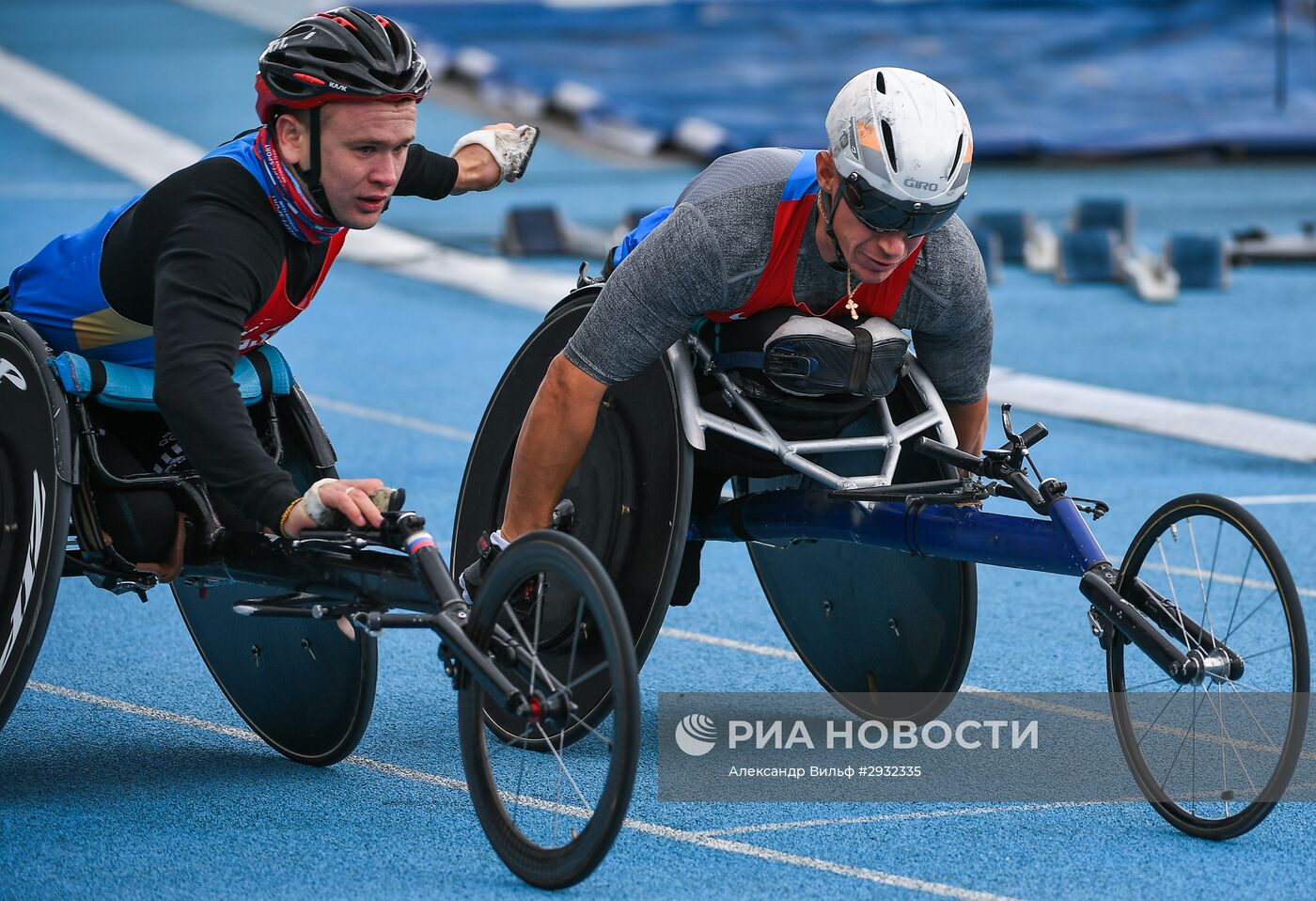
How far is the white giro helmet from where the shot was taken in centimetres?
355

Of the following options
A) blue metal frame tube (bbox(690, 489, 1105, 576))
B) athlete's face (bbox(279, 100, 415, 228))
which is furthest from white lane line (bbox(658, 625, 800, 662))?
athlete's face (bbox(279, 100, 415, 228))

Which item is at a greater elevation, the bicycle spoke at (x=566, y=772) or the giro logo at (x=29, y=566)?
the giro logo at (x=29, y=566)

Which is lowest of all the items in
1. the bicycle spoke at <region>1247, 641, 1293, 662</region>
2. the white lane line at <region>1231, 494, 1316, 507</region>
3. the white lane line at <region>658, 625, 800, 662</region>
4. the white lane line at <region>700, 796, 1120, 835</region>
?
the white lane line at <region>1231, 494, 1316, 507</region>

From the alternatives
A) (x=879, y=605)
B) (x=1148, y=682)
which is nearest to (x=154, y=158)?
(x=879, y=605)

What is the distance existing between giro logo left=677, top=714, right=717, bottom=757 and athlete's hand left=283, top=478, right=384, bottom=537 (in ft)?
4.43

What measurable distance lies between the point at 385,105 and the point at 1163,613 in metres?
1.84

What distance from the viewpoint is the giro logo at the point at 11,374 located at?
3.67 metres

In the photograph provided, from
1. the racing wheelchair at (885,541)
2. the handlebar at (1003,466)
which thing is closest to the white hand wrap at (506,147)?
the racing wheelchair at (885,541)

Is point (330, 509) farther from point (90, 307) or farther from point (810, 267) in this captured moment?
point (810, 267)

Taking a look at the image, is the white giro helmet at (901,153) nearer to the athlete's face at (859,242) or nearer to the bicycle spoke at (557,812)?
the athlete's face at (859,242)

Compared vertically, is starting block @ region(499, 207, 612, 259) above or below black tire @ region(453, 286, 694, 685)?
below

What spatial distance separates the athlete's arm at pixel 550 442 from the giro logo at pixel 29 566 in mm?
1015

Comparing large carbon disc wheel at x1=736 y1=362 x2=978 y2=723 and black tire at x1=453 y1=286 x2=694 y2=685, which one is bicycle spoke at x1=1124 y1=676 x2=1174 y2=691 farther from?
black tire at x1=453 y1=286 x2=694 y2=685

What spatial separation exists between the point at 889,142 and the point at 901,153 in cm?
4
